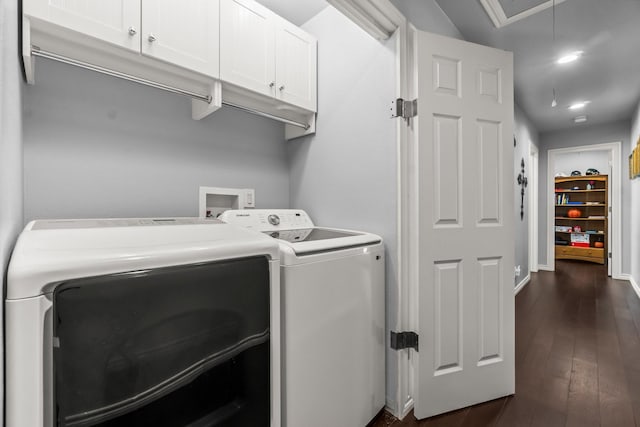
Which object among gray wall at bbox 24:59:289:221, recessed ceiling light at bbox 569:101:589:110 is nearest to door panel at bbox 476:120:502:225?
gray wall at bbox 24:59:289:221

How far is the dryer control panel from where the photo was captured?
5.28 feet

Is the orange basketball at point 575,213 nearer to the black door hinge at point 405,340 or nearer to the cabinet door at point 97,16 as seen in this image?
the black door hinge at point 405,340

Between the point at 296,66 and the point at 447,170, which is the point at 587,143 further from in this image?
the point at 296,66

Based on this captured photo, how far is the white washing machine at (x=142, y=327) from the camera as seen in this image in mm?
638

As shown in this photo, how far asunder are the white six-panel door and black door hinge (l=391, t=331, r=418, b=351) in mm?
41

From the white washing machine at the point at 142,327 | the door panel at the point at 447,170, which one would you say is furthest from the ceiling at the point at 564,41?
the white washing machine at the point at 142,327

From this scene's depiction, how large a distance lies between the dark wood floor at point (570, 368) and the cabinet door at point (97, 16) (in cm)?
220

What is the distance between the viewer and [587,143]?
195 inches

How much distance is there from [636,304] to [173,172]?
5.09 metres

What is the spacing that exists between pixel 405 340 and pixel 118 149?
71.2 inches

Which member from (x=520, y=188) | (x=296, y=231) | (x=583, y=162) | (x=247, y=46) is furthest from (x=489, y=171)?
(x=583, y=162)

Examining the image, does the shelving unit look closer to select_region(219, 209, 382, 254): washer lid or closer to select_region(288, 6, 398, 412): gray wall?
select_region(288, 6, 398, 412): gray wall

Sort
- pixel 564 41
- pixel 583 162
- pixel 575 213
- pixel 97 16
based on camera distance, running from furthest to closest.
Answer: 1. pixel 583 162
2. pixel 575 213
3. pixel 564 41
4. pixel 97 16

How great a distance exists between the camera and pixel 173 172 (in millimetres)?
1645
